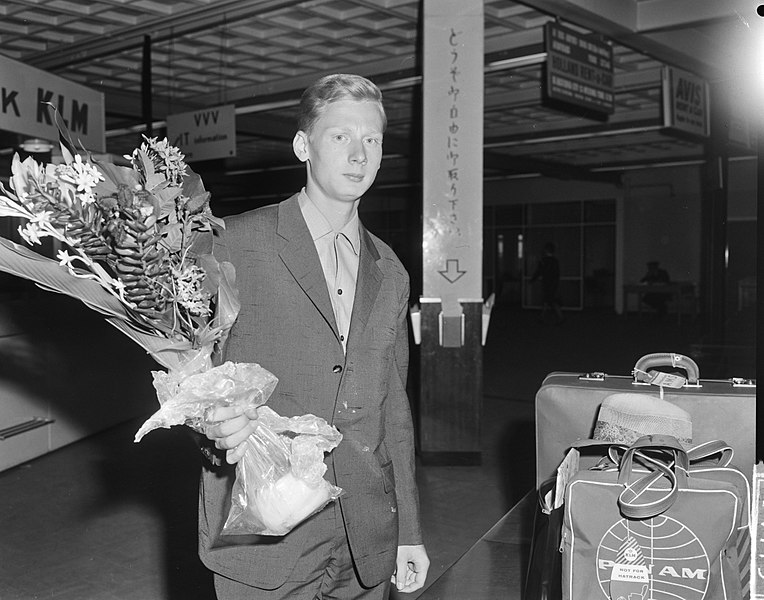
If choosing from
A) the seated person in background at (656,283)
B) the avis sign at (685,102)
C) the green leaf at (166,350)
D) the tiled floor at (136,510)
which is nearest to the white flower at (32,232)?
the green leaf at (166,350)

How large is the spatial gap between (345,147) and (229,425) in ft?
2.03

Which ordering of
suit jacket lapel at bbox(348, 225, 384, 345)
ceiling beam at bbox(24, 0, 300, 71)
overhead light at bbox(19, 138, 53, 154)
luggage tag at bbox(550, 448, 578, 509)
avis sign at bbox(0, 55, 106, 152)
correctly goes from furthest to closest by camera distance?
overhead light at bbox(19, 138, 53, 154), ceiling beam at bbox(24, 0, 300, 71), avis sign at bbox(0, 55, 106, 152), suit jacket lapel at bbox(348, 225, 384, 345), luggage tag at bbox(550, 448, 578, 509)

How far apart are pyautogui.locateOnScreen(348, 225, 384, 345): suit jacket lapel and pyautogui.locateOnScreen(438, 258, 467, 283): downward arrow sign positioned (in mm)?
3664

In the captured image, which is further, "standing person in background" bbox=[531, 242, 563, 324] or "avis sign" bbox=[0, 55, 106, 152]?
"standing person in background" bbox=[531, 242, 563, 324]

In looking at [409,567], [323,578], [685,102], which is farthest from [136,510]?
[685,102]

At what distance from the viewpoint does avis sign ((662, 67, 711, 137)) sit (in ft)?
25.7

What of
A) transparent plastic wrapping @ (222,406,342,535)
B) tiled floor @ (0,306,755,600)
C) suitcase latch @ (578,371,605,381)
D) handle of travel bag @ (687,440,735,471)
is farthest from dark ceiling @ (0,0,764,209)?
transparent plastic wrapping @ (222,406,342,535)

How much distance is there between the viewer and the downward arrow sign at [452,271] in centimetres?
549

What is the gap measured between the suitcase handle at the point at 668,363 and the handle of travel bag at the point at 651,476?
0.44 meters

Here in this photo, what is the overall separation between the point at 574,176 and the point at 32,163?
19.7 metres

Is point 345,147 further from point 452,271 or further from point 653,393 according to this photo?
point 452,271

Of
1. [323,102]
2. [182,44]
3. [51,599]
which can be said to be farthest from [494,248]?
[323,102]

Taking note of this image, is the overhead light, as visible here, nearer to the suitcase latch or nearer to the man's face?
the man's face

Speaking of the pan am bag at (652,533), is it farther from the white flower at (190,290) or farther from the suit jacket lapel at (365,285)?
the white flower at (190,290)
